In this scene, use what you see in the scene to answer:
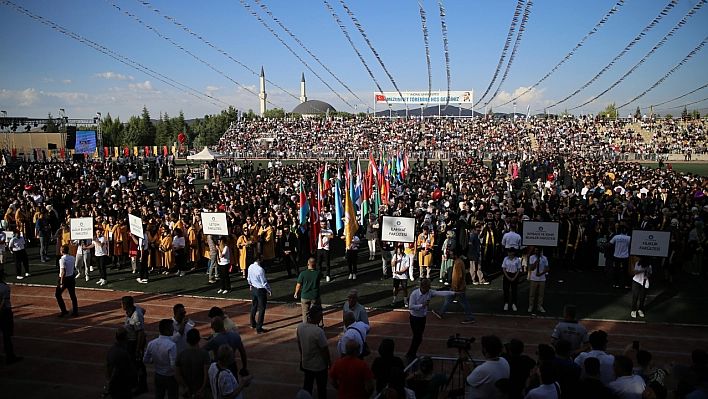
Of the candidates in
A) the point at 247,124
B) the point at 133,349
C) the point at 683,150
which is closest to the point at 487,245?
the point at 133,349

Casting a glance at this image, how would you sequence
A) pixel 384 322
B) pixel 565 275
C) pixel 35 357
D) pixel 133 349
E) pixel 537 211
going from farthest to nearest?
pixel 537 211
pixel 565 275
pixel 384 322
pixel 35 357
pixel 133 349

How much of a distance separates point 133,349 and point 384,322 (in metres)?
5.27

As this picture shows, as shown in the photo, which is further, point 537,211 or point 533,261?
point 537,211

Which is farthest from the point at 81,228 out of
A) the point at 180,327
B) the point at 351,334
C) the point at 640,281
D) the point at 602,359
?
the point at 640,281

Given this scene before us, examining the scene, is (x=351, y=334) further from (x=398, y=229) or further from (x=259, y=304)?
(x=398, y=229)

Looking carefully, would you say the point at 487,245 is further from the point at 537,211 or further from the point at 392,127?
the point at 392,127

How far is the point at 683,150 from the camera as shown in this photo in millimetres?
54375

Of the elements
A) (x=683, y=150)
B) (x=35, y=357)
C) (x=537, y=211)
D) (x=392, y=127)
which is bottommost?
(x=35, y=357)

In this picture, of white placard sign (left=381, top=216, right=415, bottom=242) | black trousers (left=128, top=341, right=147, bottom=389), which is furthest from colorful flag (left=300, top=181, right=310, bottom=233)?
black trousers (left=128, top=341, right=147, bottom=389)

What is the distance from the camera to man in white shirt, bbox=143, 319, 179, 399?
21.0 feet

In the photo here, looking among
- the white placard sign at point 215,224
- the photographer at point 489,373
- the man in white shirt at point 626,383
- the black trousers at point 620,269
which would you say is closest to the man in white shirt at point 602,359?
the man in white shirt at point 626,383

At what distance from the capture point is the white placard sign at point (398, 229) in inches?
502

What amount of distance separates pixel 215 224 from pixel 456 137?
5607 cm

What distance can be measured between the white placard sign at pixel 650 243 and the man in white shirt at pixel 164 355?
9860mm
